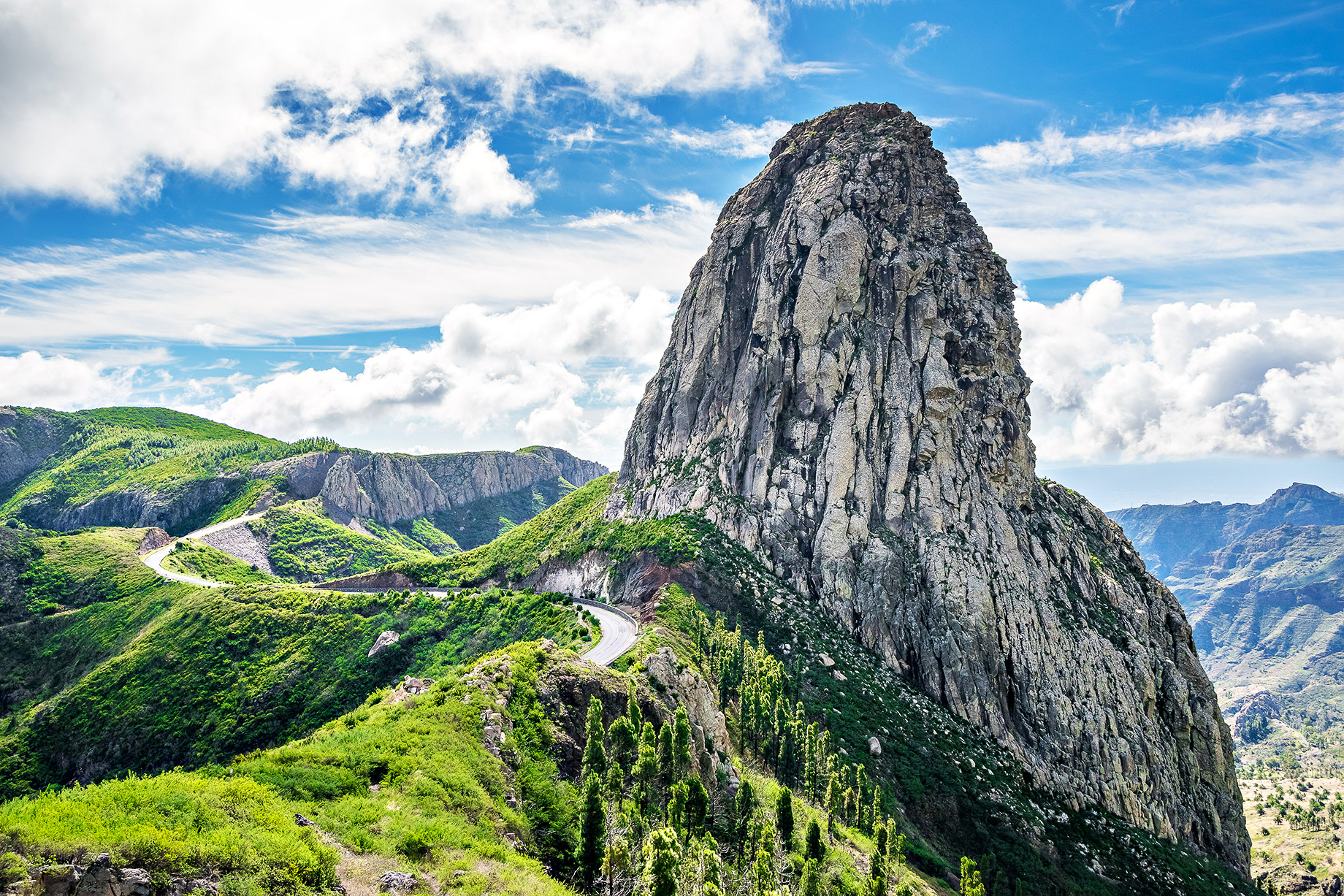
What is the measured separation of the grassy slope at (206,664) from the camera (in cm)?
6194

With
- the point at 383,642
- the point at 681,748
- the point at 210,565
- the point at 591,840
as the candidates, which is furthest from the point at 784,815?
the point at 210,565

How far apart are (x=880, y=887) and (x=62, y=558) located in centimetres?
13297

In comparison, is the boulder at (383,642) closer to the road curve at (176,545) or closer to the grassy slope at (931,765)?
the grassy slope at (931,765)

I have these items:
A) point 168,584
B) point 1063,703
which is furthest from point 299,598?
point 1063,703

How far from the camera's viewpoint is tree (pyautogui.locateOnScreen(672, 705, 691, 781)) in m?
35.9

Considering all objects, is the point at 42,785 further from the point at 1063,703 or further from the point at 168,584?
the point at 1063,703

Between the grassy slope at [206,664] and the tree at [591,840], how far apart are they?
1359 inches

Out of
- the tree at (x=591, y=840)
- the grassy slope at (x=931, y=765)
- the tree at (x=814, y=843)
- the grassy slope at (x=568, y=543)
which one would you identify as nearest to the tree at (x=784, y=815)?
the tree at (x=814, y=843)

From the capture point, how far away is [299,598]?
83.7 metres

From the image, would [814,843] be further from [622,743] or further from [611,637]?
[611,637]

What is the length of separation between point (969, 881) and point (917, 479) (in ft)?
166

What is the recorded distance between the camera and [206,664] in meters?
70.0

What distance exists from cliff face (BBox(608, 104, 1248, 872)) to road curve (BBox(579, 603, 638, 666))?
2251cm

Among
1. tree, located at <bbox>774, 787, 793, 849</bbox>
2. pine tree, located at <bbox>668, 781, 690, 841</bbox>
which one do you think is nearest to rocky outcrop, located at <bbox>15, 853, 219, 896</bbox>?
pine tree, located at <bbox>668, 781, 690, 841</bbox>
